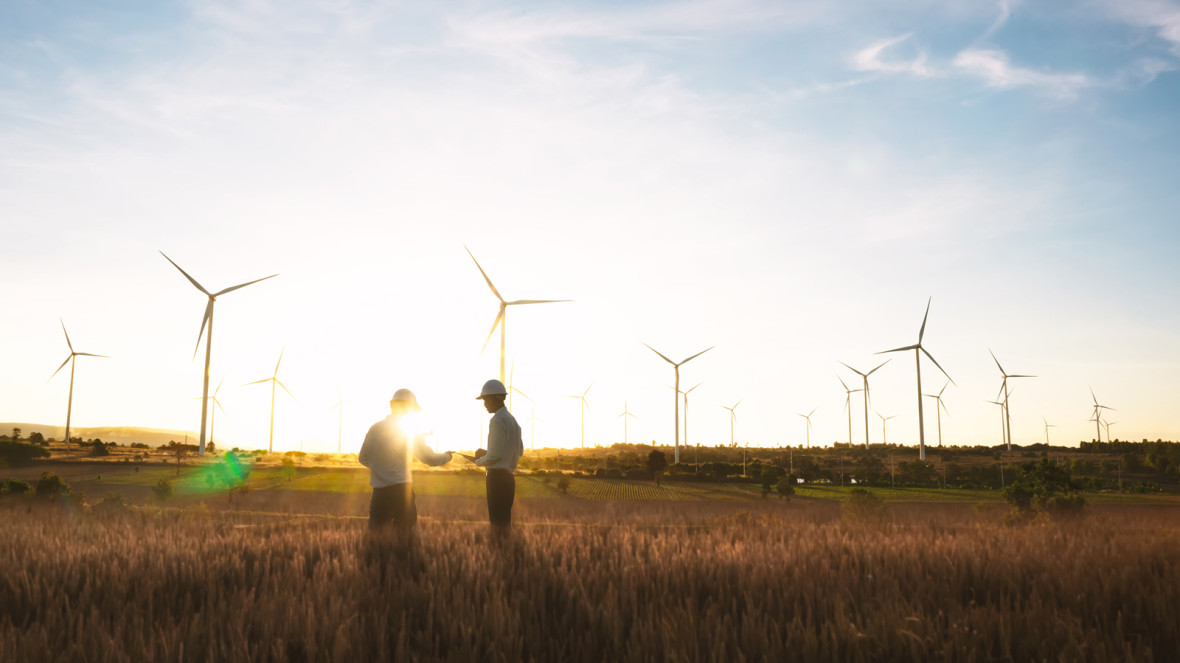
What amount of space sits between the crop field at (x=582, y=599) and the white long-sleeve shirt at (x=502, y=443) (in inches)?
74.9

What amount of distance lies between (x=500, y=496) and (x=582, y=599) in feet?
20.2

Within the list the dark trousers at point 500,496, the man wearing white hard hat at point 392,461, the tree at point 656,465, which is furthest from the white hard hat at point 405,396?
the tree at point 656,465

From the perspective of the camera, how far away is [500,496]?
1252 cm

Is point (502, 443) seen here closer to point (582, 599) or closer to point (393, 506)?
point (393, 506)

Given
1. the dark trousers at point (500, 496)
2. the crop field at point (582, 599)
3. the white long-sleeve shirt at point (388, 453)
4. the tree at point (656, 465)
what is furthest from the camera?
the tree at point (656, 465)

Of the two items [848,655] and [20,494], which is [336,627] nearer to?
[848,655]

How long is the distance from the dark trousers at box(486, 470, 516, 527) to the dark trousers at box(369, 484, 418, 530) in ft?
4.36

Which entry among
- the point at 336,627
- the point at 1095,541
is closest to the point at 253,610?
the point at 336,627

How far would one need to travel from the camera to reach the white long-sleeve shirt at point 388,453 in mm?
12680

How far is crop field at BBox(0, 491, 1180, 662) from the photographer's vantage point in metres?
5.20

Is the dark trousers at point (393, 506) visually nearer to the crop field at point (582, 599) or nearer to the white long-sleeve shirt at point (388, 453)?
the white long-sleeve shirt at point (388, 453)

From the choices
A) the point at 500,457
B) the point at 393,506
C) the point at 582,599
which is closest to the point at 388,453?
the point at 393,506

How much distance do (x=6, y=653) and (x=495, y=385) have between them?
8498 millimetres

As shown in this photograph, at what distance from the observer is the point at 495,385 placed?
1319 cm
